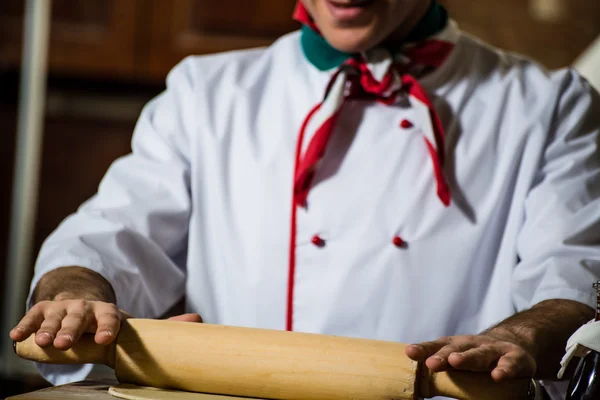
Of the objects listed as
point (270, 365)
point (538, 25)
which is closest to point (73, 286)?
point (270, 365)

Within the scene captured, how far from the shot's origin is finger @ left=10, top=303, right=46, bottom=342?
32.5 inches

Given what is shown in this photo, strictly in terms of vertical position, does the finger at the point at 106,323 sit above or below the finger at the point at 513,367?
below

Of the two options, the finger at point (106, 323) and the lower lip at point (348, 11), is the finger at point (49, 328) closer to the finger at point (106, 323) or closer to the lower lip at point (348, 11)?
the finger at point (106, 323)

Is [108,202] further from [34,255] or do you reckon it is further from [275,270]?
[34,255]

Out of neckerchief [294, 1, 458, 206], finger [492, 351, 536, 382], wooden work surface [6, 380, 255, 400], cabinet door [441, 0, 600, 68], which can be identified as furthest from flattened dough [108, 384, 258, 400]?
cabinet door [441, 0, 600, 68]

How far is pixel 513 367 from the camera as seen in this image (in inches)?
31.4

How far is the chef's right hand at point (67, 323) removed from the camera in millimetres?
810

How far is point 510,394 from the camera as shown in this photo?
0.79m

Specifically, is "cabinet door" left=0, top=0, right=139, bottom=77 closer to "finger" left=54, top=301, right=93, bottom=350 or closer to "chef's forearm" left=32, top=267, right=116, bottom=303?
"chef's forearm" left=32, top=267, right=116, bottom=303

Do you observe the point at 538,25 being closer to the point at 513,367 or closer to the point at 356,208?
the point at 356,208

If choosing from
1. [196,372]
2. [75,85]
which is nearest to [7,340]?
[75,85]

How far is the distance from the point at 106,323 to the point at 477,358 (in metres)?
0.35

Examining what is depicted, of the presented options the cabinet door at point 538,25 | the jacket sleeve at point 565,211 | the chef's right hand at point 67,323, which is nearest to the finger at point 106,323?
the chef's right hand at point 67,323

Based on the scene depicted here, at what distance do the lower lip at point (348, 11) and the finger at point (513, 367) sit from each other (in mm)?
560
